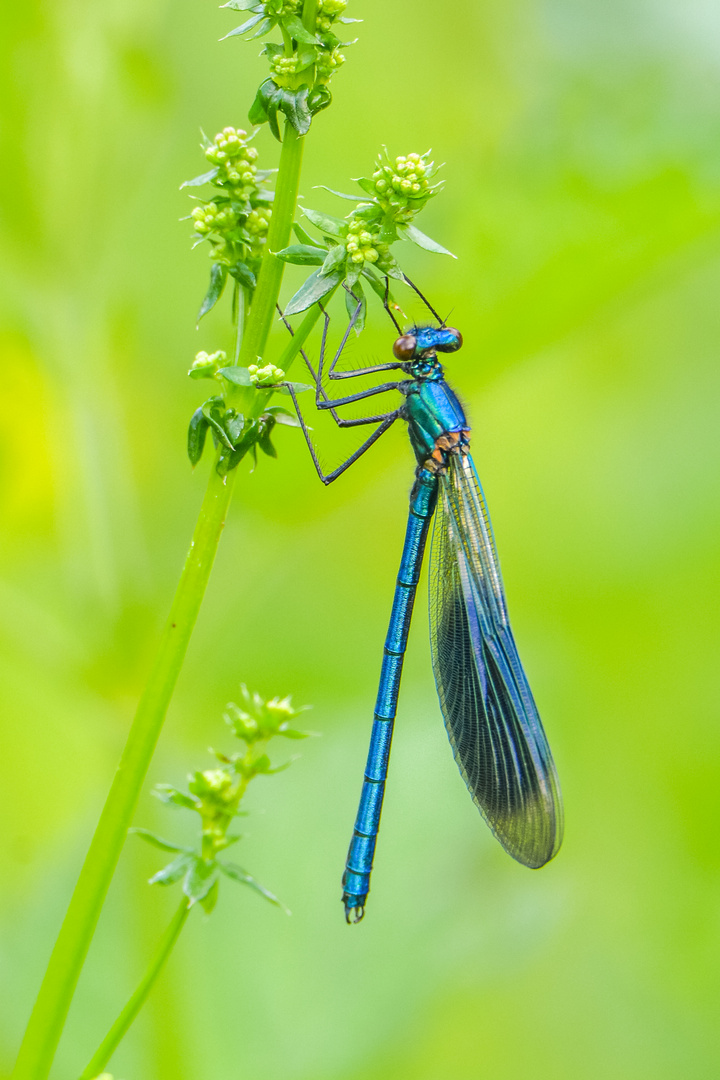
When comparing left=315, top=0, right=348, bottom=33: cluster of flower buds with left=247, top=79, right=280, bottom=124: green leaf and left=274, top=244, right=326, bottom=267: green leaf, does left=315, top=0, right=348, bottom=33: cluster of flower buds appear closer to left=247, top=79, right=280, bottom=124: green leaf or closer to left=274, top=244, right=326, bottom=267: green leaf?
left=247, top=79, right=280, bottom=124: green leaf

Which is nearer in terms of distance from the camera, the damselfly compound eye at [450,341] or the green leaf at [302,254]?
the green leaf at [302,254]

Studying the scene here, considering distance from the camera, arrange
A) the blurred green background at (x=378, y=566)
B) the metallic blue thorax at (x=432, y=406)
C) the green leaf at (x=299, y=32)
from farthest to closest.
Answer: the metallic blue thorax at (x=432, y=406) → the blurred green background at (x=378, y=566) → the green leaf at (x=299, y=32)

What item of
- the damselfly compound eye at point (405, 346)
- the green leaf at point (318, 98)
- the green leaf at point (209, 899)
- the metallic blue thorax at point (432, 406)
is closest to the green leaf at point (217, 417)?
the green leaf at point (318, 98)

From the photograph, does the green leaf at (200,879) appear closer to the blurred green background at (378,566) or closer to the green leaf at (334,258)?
the green leaf at (334,258)

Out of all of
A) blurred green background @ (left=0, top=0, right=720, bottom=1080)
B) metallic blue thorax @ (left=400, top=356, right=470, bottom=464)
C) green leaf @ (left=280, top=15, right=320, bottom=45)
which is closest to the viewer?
green leaf @ (left=280, top=15, right=320, bottom=45)

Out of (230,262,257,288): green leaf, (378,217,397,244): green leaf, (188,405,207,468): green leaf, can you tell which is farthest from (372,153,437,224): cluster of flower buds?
(188,405,207,468): green leaf

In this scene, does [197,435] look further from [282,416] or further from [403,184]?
[403,184]

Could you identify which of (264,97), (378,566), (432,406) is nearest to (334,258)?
(264,97)
